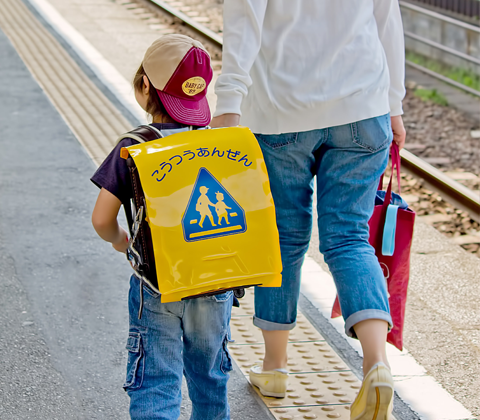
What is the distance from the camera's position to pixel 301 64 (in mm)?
2232

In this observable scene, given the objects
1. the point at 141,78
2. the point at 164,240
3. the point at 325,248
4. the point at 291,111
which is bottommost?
the point at 325,248

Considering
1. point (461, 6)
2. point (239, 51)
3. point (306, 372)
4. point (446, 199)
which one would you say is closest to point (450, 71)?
point (461, 6)

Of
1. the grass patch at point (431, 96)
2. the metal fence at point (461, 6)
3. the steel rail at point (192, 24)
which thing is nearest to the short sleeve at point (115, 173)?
the grass patch at point (431, 96)

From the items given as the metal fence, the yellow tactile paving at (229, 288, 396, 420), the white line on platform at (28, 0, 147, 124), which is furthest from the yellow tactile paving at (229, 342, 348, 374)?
the metal fence

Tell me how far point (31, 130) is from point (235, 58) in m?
4.34

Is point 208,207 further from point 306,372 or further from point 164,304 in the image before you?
point 306,372

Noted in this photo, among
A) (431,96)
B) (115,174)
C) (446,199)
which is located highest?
(115,174)

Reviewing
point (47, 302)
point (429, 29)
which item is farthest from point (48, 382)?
point (429, 29)

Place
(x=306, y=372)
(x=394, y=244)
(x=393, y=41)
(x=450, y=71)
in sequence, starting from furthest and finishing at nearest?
(x=450, y=71) < (x=306, y=372) < (x=394, y=244) < (x=393, y=41)

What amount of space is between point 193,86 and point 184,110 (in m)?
0.07

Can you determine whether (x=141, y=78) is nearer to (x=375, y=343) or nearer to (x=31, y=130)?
(x=375, y=343)

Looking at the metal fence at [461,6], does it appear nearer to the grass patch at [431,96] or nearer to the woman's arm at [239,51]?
the grass patch at [431,96]

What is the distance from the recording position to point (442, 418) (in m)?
2.57

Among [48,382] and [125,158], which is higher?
[125,158]
